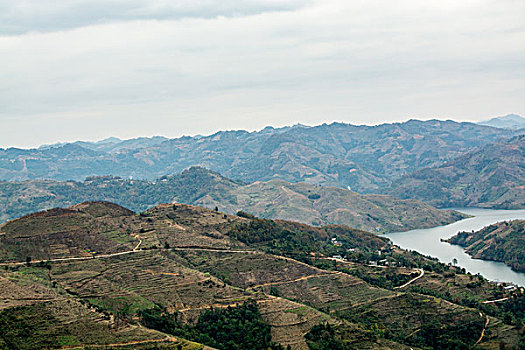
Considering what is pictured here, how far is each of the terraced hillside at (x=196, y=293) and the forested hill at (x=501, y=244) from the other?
1927 inches

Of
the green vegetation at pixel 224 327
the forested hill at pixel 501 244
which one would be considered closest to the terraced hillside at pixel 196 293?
the green vegetation at pixel 224 327

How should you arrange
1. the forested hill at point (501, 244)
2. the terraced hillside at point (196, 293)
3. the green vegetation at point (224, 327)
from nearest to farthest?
the terraced hillside at point (196, 293), the green vegetation at point (224, 327), the forested hill at point (501, 244)

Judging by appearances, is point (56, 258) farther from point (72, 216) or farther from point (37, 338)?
point (37, 338)

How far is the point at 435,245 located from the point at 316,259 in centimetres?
9330

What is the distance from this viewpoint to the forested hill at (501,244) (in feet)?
492

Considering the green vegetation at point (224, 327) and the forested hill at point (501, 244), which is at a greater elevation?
the green vegetation at point (224, 327)

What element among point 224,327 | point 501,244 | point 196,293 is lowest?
point 501,244

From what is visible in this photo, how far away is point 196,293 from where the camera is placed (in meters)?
81.0

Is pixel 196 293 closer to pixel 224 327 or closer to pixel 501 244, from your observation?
pixel 224 327

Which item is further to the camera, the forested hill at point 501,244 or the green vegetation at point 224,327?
the forested hill at point 501,244

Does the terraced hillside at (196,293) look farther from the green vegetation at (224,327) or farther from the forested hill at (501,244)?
the forested hill at (501,244)

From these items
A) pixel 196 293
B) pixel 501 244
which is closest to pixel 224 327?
pixel 196 293

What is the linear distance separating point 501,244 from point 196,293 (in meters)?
118

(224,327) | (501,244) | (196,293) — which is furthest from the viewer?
(501,244)
